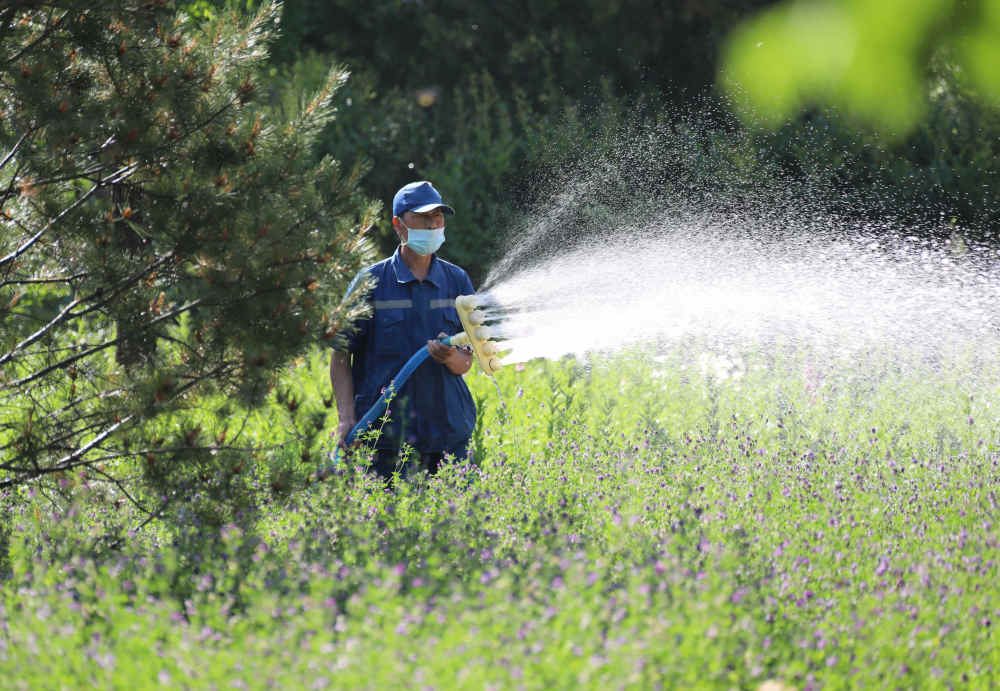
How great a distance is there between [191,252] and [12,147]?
760 millimetres

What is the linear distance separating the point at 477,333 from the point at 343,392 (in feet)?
1.98

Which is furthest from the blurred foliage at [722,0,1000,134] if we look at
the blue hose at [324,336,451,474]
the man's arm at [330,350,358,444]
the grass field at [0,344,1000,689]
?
the man's arm at [330,350,358,444]

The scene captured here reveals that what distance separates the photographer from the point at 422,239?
4.43m

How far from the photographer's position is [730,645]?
288 cm

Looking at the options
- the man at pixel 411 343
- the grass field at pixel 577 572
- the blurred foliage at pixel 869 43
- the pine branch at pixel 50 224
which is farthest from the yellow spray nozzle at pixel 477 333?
the blurred foliage at pixel 869 43

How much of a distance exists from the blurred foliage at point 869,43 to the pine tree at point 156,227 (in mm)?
1869

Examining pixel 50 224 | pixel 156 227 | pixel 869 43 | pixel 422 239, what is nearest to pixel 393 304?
pixel 422 239

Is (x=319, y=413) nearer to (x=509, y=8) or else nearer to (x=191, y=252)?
(x=191, y=252)

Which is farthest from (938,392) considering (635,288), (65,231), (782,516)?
(65,231)

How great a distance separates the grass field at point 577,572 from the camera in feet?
8.88

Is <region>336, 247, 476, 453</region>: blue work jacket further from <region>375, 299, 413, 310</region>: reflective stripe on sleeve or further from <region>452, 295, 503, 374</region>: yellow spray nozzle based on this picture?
<region>452, 295, 503, 374</region>: yellow spray nozzle

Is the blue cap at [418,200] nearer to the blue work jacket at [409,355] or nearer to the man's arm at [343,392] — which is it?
the blue work jacket at [409,355]

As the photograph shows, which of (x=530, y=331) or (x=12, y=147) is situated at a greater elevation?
(x=12, y=147)

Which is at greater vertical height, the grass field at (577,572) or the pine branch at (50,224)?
the pine branch at (50,224)
